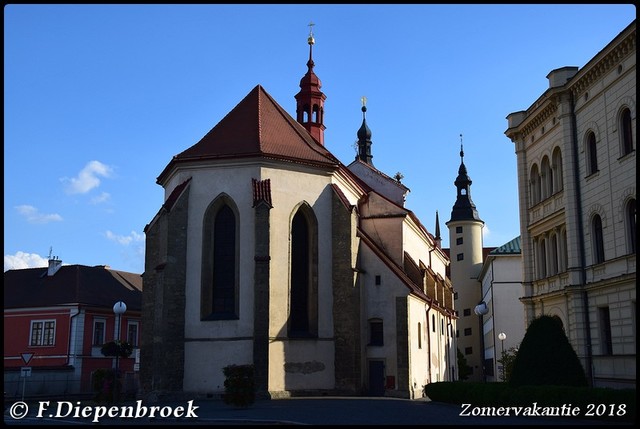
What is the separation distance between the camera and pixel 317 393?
29.6 m

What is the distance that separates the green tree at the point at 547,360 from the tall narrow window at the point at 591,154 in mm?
7776

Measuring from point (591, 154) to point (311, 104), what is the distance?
890 inches

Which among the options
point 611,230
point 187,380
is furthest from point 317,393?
point 611,230

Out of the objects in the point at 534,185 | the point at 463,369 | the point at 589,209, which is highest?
the point at 534,185

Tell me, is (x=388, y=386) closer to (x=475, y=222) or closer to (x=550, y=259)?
(x=550, y=259)

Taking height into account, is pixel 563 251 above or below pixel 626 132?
below

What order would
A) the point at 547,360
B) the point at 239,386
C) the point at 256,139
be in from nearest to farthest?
the point at 547,360
the point at 239,386
the point at 256,139

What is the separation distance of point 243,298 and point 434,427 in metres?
14.9

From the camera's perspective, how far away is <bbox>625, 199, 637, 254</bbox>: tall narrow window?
76.7 ft

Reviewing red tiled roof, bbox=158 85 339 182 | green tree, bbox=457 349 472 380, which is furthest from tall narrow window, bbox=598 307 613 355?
green tree, bbox=457 349 472 380

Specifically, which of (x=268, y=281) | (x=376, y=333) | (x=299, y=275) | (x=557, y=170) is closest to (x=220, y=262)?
(x=268, y=281)

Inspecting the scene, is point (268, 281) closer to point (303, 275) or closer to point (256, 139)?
point (303, 275)

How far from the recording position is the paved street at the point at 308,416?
1753 cm

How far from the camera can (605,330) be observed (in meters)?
25.8
